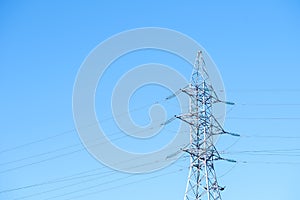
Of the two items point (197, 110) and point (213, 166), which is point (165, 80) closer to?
point (197, 110)

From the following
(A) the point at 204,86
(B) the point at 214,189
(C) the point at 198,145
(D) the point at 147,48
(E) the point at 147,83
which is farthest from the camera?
(D) the point at 147,48

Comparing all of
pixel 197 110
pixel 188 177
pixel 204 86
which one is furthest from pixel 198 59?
pixel 188 177

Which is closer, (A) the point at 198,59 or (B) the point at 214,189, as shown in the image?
(B) the point at 214,189

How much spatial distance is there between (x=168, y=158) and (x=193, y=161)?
1.80m

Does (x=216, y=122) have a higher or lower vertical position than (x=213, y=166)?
higher

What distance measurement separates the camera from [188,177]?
1817cm

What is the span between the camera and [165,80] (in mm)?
23312

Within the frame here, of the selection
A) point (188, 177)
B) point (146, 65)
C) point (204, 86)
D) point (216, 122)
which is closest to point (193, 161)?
point (188, 177)

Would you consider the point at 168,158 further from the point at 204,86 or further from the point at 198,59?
the point at 198,59

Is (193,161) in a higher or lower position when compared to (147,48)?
lower

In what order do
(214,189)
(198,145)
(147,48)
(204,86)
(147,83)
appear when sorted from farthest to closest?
1. (147,48)
2. (147,83)
3. (204,86)
4. (198,145)
5. (214,189)

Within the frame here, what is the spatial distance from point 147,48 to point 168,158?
7.71 metres

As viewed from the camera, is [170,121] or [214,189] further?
[170,121]

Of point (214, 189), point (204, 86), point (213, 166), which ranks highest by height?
point (204, 86)
